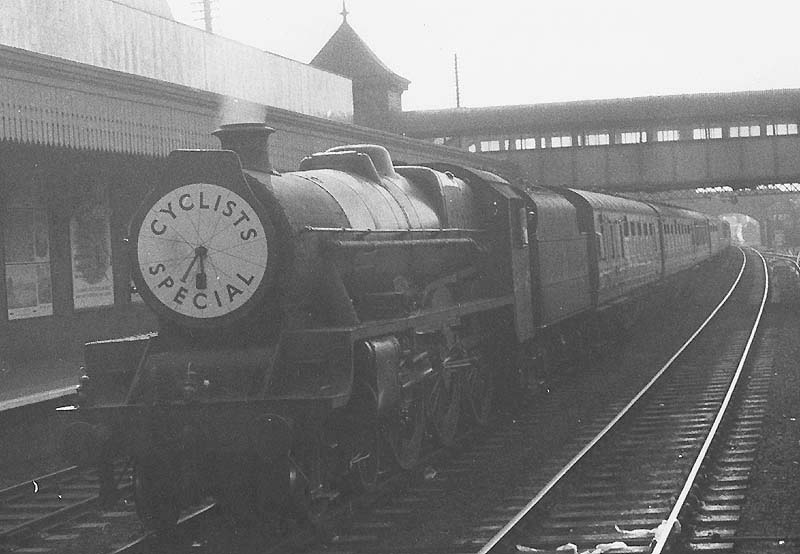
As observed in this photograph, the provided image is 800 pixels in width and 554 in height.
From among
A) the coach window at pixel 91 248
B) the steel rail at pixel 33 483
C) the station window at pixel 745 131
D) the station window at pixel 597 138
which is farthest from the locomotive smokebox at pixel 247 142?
the station window at pixel 597 138

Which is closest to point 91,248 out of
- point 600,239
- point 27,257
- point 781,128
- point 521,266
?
point 27,257

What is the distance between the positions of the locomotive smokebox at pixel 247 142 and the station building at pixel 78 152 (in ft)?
6.68

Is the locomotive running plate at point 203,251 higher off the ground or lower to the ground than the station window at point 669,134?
lower

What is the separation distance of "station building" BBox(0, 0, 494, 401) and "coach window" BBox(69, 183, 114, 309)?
19 mm

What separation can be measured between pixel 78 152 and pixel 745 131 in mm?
32782

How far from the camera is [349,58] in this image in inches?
2074

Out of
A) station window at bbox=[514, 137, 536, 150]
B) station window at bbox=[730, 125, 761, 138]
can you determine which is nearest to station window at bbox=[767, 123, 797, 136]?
station window at bbox=[730, 125, 761, 138]

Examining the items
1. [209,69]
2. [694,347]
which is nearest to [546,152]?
[209,69]

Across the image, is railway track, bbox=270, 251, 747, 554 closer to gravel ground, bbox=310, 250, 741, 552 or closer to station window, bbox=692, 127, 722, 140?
gravel ground, bbox=310, 250, 741, 552

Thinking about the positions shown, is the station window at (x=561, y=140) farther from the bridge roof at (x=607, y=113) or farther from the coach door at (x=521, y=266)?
the coach door at (x=521, y=266)

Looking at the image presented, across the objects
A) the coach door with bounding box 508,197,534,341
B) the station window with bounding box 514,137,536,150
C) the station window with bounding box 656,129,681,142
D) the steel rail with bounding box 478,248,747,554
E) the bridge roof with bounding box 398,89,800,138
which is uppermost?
the bridge roof with bounding box 398,89,800,138

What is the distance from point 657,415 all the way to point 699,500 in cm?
447

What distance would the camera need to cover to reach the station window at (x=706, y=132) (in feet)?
135

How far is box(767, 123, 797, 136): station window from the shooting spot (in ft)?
138
